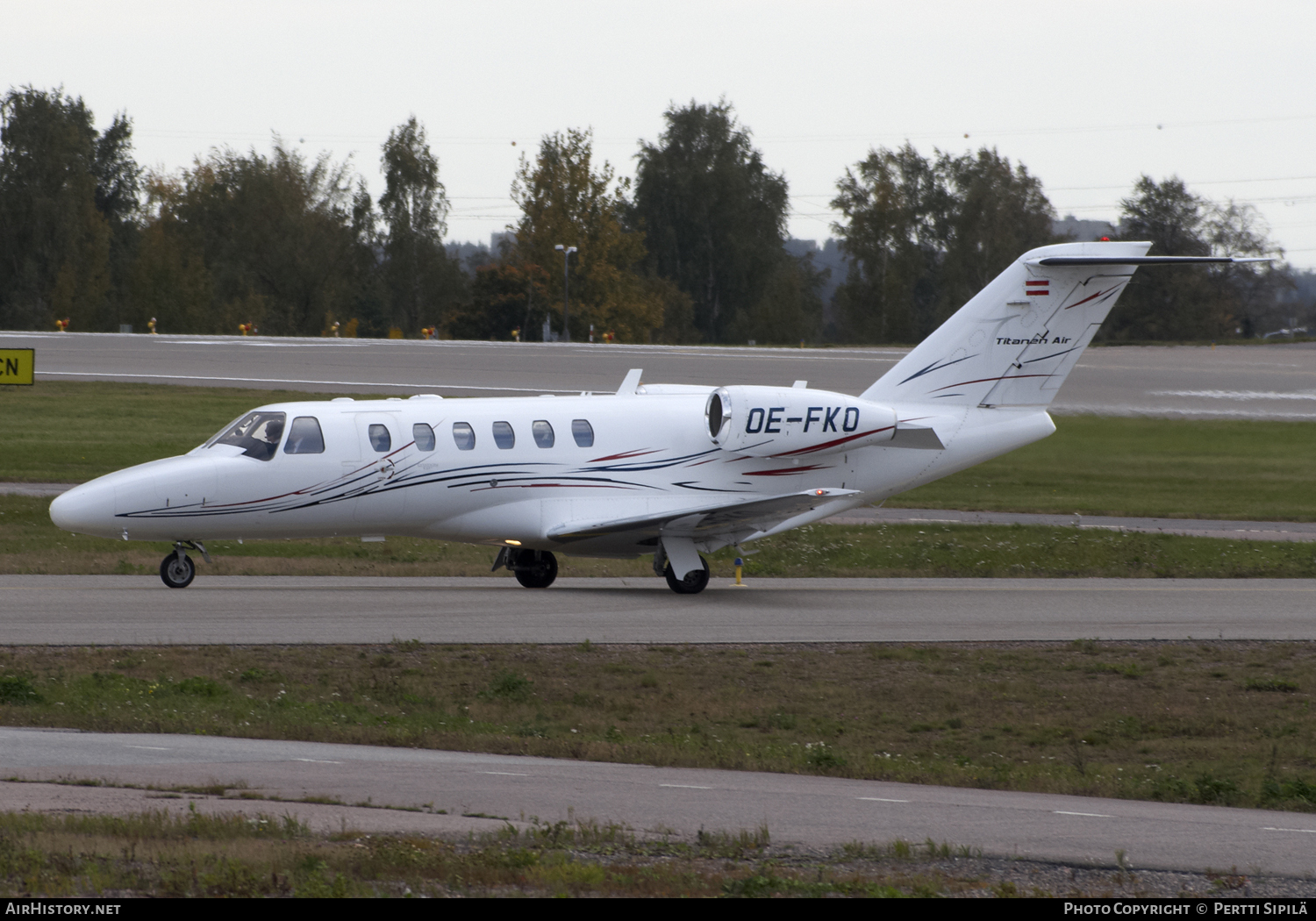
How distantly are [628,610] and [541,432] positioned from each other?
367 centimetres

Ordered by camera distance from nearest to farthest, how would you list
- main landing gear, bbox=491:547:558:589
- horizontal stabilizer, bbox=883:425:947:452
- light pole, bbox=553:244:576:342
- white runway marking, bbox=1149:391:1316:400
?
main landing gear, bbox=491:547:558:589
horizontal stabilizer, bbox=883:425:947:452
white runway marking, bbox=1149:391:1316:400
light pole, bbox=553:244:576:342

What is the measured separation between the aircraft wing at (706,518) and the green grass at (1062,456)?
11.4 m

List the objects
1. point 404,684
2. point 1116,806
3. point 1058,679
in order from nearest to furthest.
Result: point 1116,806, point 404,684, point 1058,679

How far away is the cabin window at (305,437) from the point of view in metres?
23.0

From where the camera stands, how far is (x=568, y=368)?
64500mm

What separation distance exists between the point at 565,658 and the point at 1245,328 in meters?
107

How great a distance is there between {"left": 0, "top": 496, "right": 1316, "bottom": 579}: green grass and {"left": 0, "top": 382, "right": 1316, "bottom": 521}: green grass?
11.4ft

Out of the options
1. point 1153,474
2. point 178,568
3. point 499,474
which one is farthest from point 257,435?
point 1153,474

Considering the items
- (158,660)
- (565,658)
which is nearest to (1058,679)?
(565,658)

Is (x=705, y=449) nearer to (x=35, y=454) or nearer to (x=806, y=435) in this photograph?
(x=806, y=435)

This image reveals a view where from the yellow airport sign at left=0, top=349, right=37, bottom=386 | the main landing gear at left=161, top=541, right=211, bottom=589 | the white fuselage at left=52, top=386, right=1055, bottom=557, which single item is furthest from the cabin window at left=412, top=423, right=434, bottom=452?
the yellow airport sign at left=0, top=349, right=37, bottom=386

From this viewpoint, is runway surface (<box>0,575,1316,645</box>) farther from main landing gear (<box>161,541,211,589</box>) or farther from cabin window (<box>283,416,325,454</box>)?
cabin window (<box>283,416,325,454</box>)

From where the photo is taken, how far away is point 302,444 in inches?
906

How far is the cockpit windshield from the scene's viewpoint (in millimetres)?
22859
